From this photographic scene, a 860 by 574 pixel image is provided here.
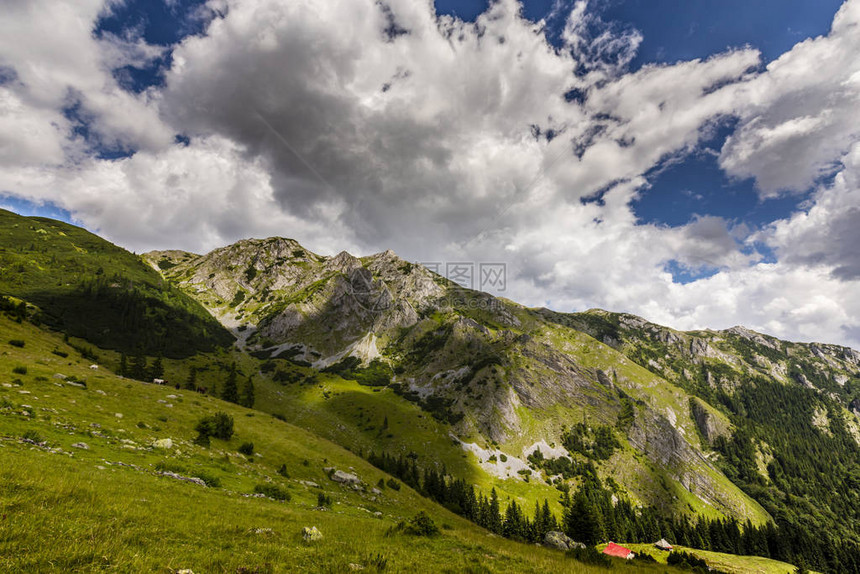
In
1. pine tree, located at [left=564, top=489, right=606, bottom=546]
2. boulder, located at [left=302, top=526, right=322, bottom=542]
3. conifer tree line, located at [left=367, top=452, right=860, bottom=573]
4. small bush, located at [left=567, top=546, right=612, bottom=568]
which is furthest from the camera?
conifer tree line, located at [left=367, top=452, right=860, bottom=573]

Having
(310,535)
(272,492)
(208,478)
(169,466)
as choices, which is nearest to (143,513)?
(310,535)

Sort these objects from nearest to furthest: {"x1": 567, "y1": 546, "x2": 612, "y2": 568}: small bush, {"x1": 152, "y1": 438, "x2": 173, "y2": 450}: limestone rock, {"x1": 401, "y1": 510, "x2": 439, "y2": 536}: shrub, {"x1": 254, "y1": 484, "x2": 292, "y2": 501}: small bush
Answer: {"x1": 567, "y1": 546, "x2": 612, "y2": 568}: small bush < {"x1": 401, "y1": 510, "x2": 439, "y2": 536}: shrub < {"x1": 254, "y1": 484, "x2": 292, "y2": 501}: small bush < {"x1": 152, "y1": 438, "x2": 173, "y2": 450}: limestone rock

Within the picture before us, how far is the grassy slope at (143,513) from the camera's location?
24.9 ft

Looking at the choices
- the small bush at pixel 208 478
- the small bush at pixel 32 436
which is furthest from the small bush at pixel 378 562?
the small bush at pixel 32 436

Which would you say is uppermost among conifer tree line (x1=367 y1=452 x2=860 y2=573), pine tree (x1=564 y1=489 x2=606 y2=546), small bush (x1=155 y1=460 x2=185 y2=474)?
small bush (x1=155 y1=460 x2=185 y2=474)

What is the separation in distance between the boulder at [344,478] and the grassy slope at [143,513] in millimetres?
9005

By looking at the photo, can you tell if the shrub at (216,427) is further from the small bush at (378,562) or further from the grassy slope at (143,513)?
the small bush at (378,562)

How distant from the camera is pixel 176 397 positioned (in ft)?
150

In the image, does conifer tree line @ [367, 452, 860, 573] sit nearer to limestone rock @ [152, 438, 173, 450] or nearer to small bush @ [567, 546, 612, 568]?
limestone rock @ [152, 438, 173, 450]

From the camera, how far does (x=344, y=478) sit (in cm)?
4412

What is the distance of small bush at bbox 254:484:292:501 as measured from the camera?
83.9 feet

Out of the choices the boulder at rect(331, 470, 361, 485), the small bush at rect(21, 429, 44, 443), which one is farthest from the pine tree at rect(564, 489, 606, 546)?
the small bush at rect(21, 429, 44, 443)

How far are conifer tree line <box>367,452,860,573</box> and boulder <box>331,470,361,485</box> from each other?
5326 centimetres

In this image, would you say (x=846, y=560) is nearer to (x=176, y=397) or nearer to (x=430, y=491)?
(x=430, y=491)
